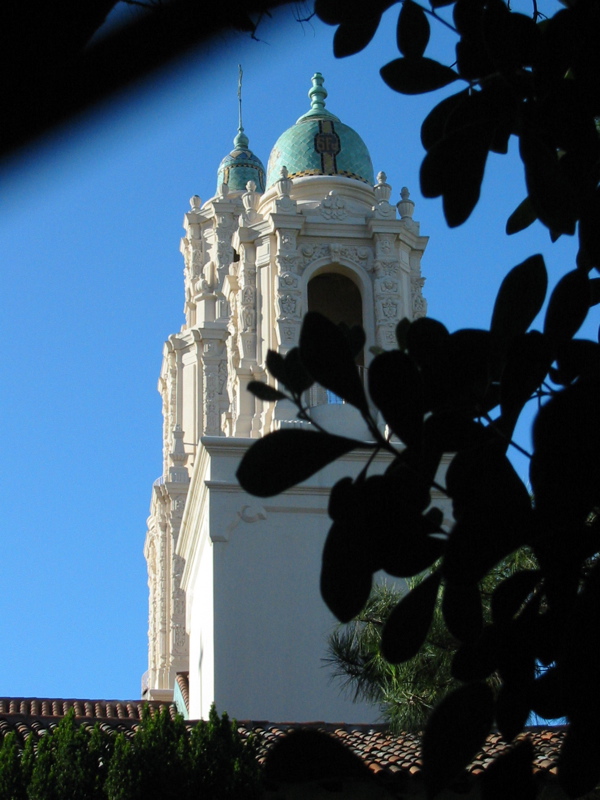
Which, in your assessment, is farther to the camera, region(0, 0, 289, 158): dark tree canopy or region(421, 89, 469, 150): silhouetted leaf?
region(421, 89, 469, 150): silhouetted leaf

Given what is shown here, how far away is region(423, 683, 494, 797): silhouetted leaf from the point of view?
257 centimetres

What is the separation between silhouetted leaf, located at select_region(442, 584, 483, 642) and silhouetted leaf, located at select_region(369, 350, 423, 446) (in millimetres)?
448

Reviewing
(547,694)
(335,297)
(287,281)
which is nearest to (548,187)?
(547,694)

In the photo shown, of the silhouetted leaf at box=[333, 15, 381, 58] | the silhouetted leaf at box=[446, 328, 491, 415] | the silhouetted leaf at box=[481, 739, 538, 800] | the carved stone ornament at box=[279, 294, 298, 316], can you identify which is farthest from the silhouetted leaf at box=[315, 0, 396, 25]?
the carved stone ornament at box=[279, 294, 298, 316]

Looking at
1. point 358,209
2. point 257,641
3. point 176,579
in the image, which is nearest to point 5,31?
point 257,641

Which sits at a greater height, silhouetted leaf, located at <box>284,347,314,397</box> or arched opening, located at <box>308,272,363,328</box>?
arched opening, located at <box>308,272,363,328</box>

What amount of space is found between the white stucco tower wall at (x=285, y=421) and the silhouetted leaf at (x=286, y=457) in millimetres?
11880

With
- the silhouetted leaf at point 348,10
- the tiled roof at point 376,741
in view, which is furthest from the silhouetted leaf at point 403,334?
the tiled roof at point 376,741

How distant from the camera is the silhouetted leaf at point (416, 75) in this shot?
320 centimetres

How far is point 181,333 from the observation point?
4128 centimetres

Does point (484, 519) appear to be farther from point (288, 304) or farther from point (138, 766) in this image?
point (288, 304)

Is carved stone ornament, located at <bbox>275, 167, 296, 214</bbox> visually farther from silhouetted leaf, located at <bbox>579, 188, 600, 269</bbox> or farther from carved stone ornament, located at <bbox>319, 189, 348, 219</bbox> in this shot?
silhouetted leaf, located at <bbox>579, 188, 600, 269</bbox>

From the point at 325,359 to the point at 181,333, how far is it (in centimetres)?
3902

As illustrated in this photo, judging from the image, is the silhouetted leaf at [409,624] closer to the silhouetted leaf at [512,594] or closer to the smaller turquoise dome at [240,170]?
the silhouetted leaf at [512,594]
